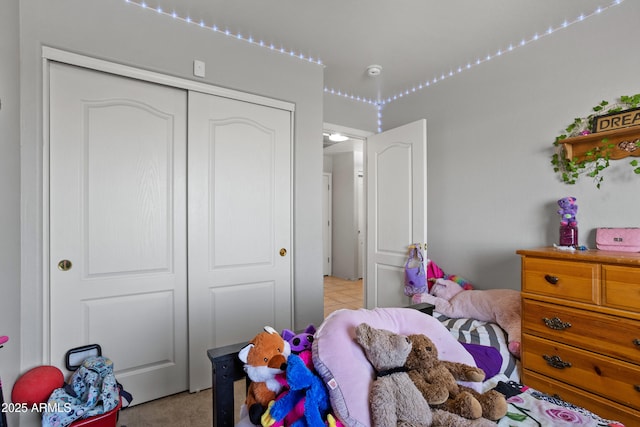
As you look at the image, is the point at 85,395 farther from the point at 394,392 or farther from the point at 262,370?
the point at 394,392

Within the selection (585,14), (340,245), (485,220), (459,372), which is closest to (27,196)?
(459,372)

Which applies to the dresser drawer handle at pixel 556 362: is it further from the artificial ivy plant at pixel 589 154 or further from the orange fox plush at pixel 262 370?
the orange fox plush at pixel 262 370

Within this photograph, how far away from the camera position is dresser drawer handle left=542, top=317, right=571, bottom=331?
1.69m

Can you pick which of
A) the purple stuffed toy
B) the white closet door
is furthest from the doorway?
the purple stuffed toy

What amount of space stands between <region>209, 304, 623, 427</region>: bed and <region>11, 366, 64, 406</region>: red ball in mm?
1104

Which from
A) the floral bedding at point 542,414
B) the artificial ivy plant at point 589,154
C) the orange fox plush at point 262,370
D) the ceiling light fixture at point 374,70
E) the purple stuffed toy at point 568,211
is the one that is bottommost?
the floral bedding at point 542,414

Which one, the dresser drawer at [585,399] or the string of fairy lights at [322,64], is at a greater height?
the string of fairy lights at [322,64]

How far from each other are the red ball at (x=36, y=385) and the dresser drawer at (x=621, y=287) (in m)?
2.78

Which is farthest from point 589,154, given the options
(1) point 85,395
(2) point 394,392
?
(1) point 85,395

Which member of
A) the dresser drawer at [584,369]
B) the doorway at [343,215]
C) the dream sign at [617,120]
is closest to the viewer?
the dresser drawer at [584,369]

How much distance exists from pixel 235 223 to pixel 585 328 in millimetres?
2176

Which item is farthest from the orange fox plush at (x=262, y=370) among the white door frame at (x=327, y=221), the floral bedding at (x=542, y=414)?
the white door frame at (x=327, y=221)

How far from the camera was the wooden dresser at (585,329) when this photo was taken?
4.87 feet

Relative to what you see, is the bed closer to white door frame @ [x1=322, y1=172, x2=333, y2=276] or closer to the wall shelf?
the wall shelf
